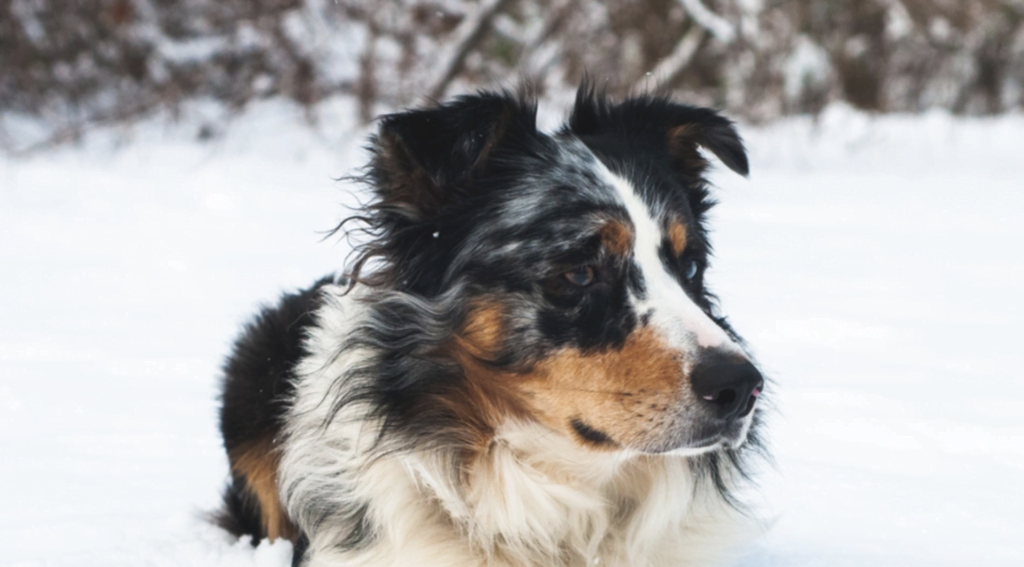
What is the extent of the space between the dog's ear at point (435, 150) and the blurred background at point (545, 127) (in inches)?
17.2

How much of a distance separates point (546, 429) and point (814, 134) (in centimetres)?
1208

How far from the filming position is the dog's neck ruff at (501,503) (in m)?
3.07

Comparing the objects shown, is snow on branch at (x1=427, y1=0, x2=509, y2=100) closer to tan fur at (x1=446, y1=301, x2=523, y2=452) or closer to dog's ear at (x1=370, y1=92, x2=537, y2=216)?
dog's ear at (x1=370, y1=92, x2=537, y2=216)

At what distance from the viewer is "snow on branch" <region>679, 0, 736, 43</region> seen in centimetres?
1374

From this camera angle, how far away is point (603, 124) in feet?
12.2

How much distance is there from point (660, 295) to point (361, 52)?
9.82 metres

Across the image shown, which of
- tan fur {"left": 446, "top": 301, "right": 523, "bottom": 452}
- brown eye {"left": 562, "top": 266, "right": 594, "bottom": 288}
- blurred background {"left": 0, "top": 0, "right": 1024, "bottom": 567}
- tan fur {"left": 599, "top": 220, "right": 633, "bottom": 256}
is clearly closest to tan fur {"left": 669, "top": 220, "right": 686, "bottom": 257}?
tan fur {"left": 599, "top": 220, "right": 633, "bottom": 256}

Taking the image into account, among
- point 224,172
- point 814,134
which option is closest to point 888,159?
point 814,134

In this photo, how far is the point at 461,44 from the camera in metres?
12.3

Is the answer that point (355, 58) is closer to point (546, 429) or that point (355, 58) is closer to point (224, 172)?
point (224, 172)

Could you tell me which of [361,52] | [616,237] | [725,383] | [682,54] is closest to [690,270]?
[616,237]

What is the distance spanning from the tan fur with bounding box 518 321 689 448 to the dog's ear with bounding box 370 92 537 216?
→ 64cm

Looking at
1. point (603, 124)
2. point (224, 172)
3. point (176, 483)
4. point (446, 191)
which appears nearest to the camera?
point (446, 191)

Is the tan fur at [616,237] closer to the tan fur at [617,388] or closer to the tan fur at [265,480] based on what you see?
the tan fur at [617,388]
